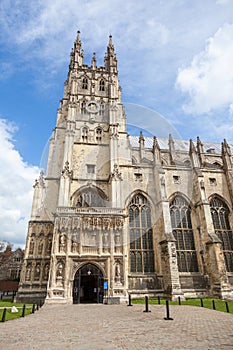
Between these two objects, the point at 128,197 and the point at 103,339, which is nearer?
the point at 103,339

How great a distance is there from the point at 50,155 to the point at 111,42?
28499 millimetres

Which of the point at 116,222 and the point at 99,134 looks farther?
the point at 99,134


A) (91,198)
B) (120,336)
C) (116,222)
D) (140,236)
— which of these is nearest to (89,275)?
(116,222)

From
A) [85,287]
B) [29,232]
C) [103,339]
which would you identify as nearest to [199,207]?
[85,287]

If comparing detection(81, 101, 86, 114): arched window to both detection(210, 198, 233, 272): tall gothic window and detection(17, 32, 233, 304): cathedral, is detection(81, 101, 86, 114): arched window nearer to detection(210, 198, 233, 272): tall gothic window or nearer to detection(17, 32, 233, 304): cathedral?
detection(17, 32, 233, 304): cathedral

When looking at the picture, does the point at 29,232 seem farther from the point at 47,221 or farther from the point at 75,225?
the point at 75,225

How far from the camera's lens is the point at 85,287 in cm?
2309

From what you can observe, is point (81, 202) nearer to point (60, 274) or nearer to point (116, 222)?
point (116, 222)

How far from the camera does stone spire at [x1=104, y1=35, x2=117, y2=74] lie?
118 feet

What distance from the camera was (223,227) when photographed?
23.7 m

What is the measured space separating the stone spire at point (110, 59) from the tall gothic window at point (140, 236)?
23844mm

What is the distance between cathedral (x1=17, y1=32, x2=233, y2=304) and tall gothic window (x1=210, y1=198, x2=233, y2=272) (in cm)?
11

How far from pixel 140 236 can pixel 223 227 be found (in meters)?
9.62

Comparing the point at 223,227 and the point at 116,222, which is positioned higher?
the point at 223,227
